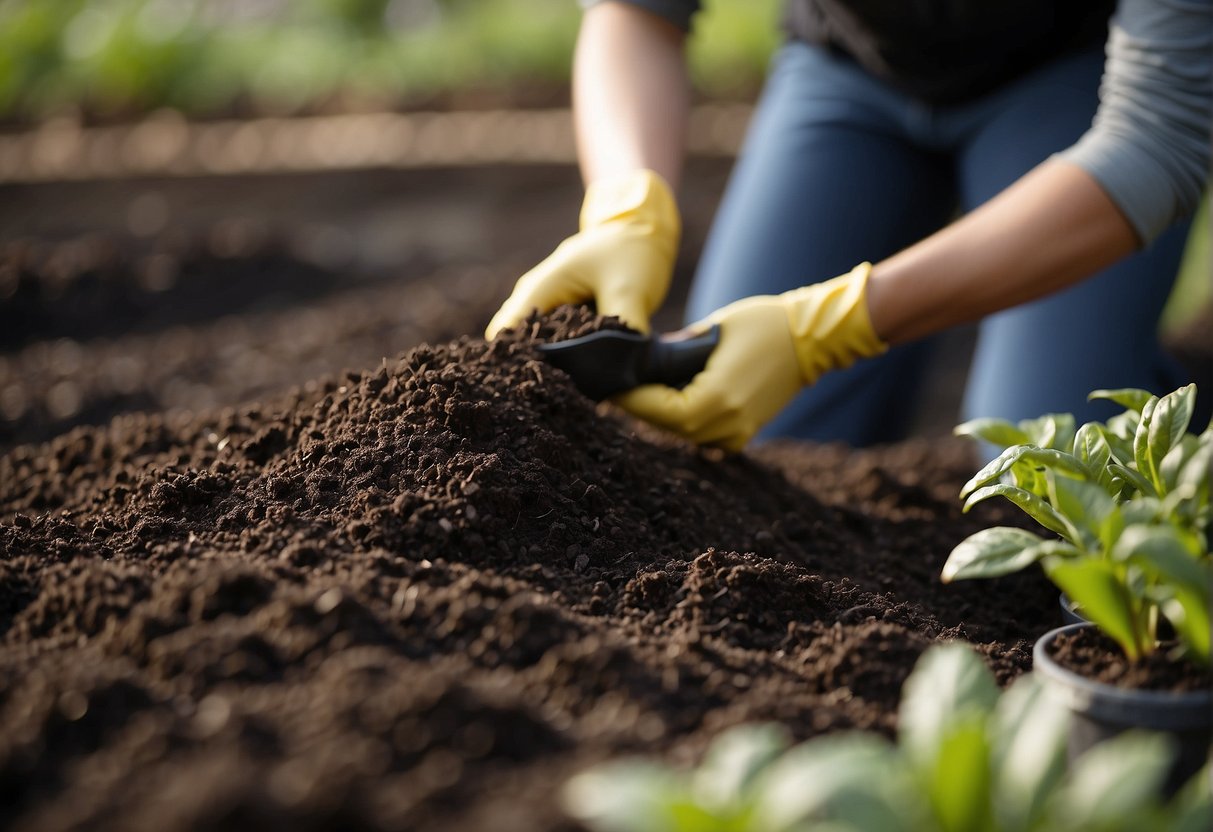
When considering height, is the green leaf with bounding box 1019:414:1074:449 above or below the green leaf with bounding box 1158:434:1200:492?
below

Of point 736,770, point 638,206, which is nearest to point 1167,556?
point 736,770

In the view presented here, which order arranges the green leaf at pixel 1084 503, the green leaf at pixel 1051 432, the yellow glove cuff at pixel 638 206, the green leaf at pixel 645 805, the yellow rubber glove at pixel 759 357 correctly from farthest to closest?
1. the yellow glove cuff at pixel 638 206
2. the yellow rubber glove at pixel 759 357
3. the green leaf at pixel 1051 432
4. the green leaf at pixel 1084 503
5. the green leaf at pixel 645 805

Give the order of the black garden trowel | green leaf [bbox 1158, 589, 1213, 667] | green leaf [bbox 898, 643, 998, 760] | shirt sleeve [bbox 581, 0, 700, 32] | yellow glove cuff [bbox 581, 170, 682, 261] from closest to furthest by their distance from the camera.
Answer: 1. green leaf [bbox 898, 643, 998, 760]
2. green leaf [bbox 1158, 589, 1213, 667]
3. the black garden trowel
4. yellow glove cuff [bbox 581, 170, 682, 261]
5. shirt sleeve [bbox 581, 0, 700, 32]

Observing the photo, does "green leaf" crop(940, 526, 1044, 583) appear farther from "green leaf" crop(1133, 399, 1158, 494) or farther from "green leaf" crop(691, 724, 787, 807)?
"green leaf" crop(691, 724, 787, 807)

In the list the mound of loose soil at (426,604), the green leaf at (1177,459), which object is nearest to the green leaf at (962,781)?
the mound of loose soil at (426,604)

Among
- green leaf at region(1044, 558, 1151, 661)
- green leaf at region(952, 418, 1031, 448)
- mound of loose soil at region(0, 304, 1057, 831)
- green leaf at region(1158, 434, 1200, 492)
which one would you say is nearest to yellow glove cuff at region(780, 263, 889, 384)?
mound of loose soil at region(0, 304, 1057, 831)

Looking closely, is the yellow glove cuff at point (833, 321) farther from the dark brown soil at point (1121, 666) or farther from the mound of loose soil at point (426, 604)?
the dark brown soil at point (1121, 666)

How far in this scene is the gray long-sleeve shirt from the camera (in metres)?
1.98

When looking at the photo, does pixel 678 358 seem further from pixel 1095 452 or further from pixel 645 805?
pixel 645 805

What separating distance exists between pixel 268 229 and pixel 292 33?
95.5 inches

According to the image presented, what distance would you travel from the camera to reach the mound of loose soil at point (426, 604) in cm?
99

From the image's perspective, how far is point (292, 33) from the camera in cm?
670

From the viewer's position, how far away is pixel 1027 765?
2.90 ft

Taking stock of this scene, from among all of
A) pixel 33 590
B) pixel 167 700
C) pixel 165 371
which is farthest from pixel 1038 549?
pixel 165 371
